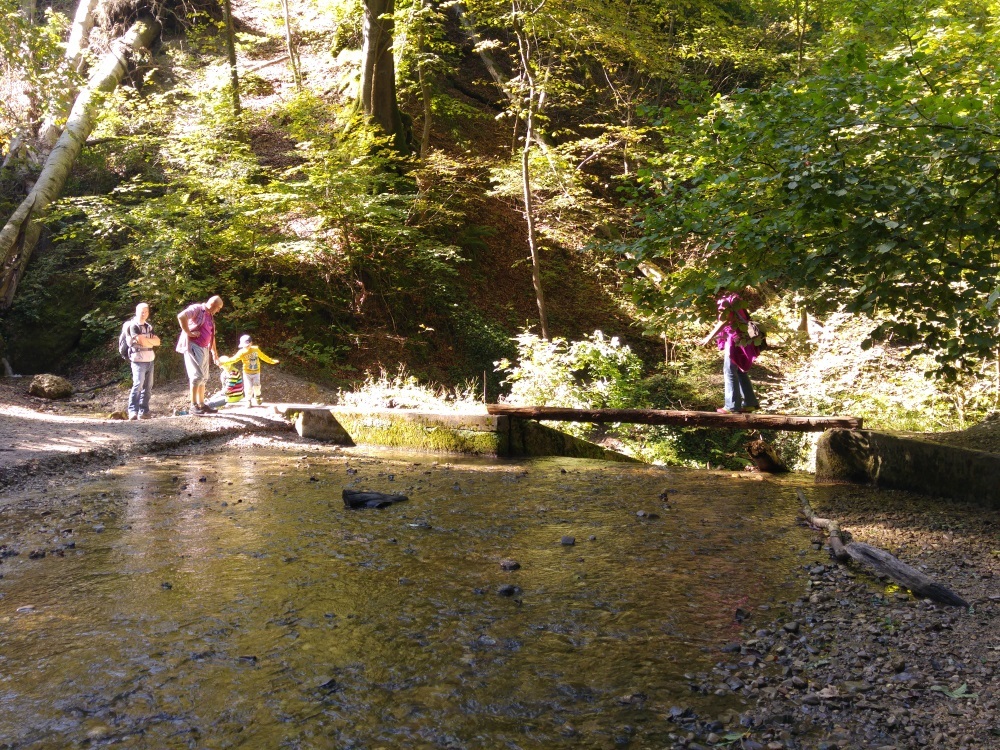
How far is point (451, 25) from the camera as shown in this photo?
88.5 feet

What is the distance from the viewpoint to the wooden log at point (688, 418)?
350 inches

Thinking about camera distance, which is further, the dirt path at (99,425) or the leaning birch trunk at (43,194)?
the leaning birch trunk at (43,194)

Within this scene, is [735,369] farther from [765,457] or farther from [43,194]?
[43,194]

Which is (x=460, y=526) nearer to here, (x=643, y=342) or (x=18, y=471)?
(x=18, y=471)

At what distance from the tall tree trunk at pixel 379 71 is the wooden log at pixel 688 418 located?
33.5 ft

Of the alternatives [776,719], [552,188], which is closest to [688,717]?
[776,719]

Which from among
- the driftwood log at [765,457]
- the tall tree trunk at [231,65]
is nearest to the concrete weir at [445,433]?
the driftwood log at [765,457]

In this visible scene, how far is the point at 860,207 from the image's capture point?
238 inches

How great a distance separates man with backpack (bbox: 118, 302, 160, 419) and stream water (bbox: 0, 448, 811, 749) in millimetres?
4660

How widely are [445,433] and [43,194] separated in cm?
1387

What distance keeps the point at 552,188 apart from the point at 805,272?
12392 mm

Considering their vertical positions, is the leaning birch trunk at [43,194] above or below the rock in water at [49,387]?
above

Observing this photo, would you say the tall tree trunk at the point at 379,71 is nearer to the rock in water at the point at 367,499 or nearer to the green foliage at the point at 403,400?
the green foliage at the point at 403,400

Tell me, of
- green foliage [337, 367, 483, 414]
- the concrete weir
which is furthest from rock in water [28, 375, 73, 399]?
the concrete weir
